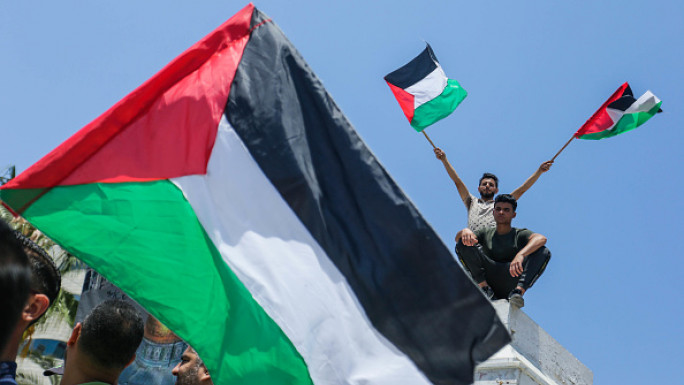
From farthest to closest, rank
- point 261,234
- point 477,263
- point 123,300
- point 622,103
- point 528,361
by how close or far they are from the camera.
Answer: point 622,103 < point 477,263 < point 528,361 < point 261,234 < point 123,300

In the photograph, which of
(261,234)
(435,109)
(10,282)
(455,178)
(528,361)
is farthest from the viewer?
(455,178)

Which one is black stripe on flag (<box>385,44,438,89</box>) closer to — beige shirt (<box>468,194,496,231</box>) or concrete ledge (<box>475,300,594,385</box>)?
beige shirt (<box>468,194,496,231</box>)

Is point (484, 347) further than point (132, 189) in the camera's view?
No

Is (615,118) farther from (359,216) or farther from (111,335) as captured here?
(111,335)

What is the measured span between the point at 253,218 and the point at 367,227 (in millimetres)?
572

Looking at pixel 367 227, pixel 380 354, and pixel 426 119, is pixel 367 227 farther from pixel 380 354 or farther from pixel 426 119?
pixel 426 119

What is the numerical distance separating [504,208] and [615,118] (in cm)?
263

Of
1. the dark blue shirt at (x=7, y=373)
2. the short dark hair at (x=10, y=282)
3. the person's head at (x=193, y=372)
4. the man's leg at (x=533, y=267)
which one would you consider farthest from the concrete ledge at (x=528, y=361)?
the short dark hair at (x=10, y=282)

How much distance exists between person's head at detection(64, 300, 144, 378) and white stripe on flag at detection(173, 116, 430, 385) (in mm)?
671

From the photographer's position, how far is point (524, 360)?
7.50 meters

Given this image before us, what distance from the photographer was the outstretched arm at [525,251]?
8141 mm

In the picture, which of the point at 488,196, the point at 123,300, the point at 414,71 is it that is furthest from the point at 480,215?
the point at 123,300

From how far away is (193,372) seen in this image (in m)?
4.69

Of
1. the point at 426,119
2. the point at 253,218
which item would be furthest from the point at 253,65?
the point at 426,119
